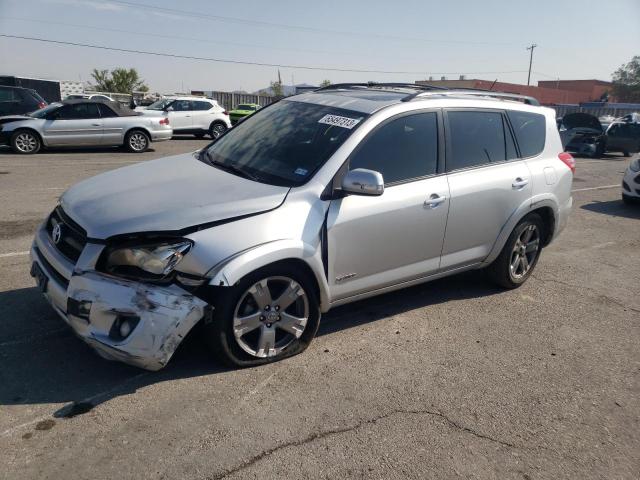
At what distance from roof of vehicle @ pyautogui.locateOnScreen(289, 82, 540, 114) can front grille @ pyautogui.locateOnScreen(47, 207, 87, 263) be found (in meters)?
2.13

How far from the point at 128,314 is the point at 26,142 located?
41.4 ft

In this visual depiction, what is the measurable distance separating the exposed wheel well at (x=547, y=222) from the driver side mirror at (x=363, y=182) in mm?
2439

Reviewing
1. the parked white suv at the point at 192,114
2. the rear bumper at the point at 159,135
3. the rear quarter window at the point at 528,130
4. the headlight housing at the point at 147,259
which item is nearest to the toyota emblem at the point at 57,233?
the headlight housing at the point at 147,259

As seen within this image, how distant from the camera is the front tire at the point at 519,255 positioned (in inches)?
195

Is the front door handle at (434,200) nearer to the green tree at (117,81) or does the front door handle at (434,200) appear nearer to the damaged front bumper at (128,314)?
the damaged front bumper at (128,314)

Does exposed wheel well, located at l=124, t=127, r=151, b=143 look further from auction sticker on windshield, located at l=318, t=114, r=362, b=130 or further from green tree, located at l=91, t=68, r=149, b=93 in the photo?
green tree, located at l=91, t=68, r=149, b=93

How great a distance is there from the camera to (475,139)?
181 inches

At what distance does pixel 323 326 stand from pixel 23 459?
7.33 ft

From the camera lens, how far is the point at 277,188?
11.6 feet

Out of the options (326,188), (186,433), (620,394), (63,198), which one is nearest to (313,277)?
(326,188)

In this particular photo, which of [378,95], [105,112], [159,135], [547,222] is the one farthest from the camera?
[159,135]

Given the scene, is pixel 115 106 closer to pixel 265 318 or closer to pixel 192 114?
pixel 192 114

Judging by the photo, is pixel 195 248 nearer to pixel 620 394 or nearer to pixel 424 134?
pixel 424 134

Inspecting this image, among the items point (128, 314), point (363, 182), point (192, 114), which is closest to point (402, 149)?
point (363, 182)
